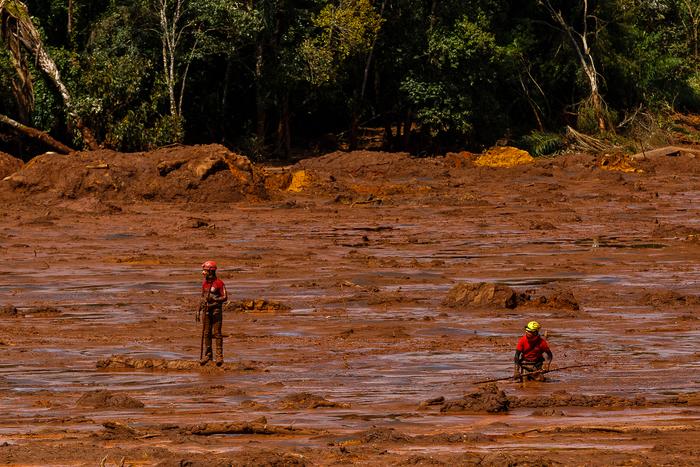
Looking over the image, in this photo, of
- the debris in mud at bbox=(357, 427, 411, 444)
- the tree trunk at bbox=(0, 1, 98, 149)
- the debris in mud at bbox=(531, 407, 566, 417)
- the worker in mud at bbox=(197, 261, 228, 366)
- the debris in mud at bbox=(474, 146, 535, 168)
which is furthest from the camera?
the debris in mud at bbox=(474, 146, 535, 168)

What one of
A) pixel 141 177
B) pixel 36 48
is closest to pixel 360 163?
pixel 141 177

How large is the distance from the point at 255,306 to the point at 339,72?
27.6m

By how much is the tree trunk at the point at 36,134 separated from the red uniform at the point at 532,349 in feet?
89.4

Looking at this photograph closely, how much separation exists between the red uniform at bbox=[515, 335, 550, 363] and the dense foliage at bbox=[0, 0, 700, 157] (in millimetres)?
27751

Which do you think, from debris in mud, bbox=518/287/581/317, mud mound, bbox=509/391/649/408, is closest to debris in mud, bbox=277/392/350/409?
mud mound, bbox=509/391/649/408

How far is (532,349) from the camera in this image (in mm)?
12227

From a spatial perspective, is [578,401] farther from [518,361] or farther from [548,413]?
[518,361]

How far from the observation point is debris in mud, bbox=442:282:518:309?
682 inches

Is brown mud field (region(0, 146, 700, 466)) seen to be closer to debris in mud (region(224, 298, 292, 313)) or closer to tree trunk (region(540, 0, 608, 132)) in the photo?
debris in mud (region(224, 298, 292, 313))

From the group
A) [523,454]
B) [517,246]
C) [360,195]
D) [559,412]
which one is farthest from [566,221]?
[523,454]

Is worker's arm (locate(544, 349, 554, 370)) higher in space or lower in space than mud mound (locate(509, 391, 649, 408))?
higher

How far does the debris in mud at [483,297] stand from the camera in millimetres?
17328

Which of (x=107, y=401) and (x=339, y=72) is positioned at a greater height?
(x=339, y=72)

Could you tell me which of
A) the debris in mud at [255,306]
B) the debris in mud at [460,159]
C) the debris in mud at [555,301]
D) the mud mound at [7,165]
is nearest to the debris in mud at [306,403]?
the debris in mud at [255,306]
